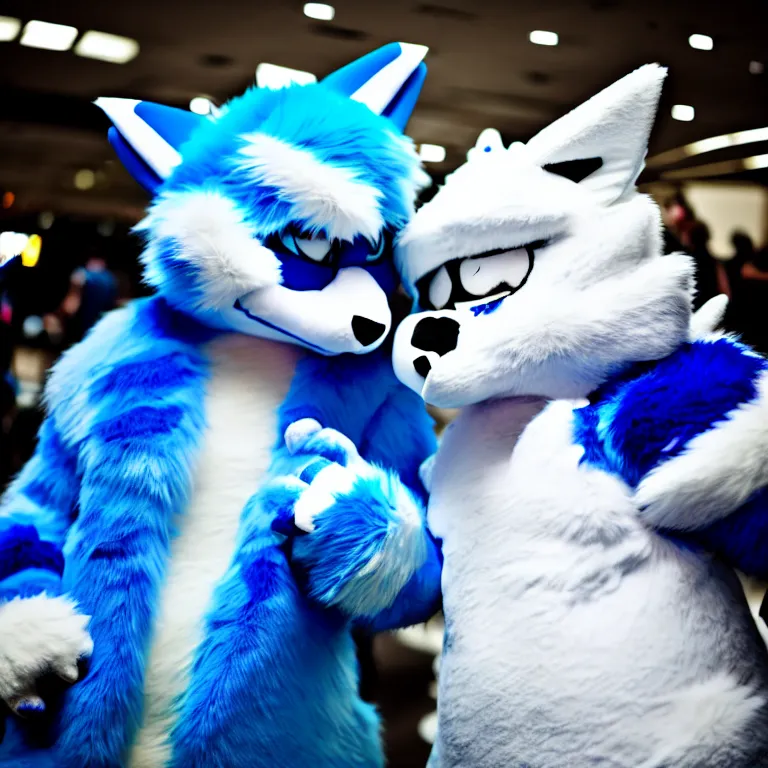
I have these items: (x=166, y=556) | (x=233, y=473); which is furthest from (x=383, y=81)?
(x=166, y=556)

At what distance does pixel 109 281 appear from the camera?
135cm

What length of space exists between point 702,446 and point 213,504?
0.49 meters

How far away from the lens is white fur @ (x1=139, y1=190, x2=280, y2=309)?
799mm

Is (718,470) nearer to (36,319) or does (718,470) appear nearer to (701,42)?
(701,42)

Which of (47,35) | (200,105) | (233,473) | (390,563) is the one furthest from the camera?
(47,35)

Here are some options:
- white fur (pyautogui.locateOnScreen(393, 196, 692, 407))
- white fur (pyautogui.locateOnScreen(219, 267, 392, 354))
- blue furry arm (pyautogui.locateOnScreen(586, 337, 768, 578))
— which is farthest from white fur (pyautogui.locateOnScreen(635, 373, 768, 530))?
white fur (pyautogui.locateOnScreen(219, 267, 392, 354))

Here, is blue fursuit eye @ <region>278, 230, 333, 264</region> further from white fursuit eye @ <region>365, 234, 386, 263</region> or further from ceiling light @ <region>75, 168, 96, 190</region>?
ceiling light @ <region>75, 168, 96, 190</region>

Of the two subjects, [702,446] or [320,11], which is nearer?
[702,446]

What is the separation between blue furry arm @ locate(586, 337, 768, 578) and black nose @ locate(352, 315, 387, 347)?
25 centimetres

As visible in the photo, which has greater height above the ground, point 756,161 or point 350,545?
point 756,161

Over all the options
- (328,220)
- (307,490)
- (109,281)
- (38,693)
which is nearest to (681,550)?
(307,490)

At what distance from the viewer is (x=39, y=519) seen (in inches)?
34.2

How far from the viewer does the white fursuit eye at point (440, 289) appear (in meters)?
0.83

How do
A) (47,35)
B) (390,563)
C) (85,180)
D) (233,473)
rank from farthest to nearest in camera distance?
(85,180)
(47,35)
(233,473)
(390,563)
